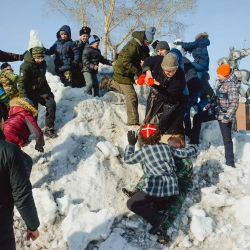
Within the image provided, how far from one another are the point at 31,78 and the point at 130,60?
188 centimetres

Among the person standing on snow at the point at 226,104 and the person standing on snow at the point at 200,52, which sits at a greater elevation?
the person standing on snow at the point at 200,52

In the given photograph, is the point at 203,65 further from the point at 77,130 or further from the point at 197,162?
the point at 77,130

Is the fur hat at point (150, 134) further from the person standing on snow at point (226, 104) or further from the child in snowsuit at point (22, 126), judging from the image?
the person standing on snow at point (226, 104)

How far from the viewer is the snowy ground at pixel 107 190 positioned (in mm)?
3607

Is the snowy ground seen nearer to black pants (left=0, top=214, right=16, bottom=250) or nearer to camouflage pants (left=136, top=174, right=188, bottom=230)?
camouflage pants (left=136, top=174, right=188, bottom=230)

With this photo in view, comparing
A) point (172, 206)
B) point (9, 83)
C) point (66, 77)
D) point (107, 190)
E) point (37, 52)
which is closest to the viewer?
point (172, 206)

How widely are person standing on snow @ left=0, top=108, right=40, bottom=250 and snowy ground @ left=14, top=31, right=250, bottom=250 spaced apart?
1372 millimetres

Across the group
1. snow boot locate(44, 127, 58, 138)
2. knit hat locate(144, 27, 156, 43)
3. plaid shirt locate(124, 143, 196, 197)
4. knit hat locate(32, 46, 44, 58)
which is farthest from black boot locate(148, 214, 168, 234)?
knit hat locate(32, 46, 44, 58)

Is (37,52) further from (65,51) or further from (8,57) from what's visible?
(65,51)

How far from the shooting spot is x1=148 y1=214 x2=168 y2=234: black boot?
367 cm

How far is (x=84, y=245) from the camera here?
11.1 feet

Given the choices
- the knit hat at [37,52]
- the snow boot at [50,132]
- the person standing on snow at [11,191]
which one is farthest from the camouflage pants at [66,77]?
the person standing on snow at [11,191]

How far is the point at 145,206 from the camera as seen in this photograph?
148 inches

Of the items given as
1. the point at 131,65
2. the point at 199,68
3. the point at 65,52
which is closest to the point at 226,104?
the point at 199,68
